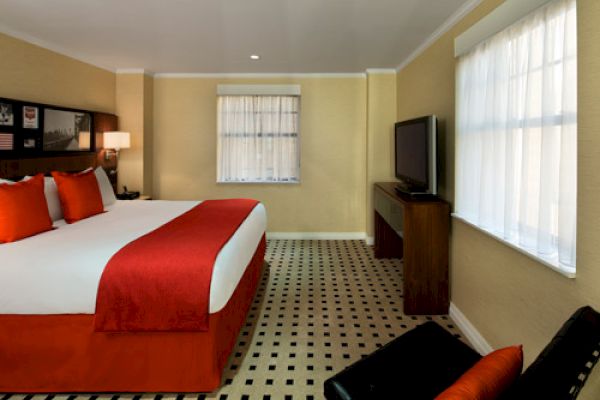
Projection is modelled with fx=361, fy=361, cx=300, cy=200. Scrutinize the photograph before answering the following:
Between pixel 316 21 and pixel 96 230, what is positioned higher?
pixel 316 21

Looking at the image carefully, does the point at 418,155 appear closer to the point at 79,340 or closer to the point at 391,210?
the point at 391,210

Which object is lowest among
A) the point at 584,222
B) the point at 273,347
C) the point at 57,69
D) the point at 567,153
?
the point at 273,347

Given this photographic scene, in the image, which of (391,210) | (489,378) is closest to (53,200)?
(391,210)

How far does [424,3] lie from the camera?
2824 mm

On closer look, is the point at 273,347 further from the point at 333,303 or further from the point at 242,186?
the point at 242,186

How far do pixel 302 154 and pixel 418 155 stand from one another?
7.69 feet

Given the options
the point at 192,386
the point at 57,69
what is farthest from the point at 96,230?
the point at 57,69

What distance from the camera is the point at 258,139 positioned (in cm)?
543

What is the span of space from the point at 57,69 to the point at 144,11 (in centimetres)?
173

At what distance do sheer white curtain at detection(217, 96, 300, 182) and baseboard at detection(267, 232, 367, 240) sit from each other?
33.0 inches

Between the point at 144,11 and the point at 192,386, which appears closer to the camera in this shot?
the point at 192,386

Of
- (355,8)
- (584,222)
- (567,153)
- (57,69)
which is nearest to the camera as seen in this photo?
(584,222)

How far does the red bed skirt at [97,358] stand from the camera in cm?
198

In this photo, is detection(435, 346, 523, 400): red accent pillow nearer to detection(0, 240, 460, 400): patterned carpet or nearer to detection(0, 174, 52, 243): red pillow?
detection(0, 240, 460, 400): patterned carpet
